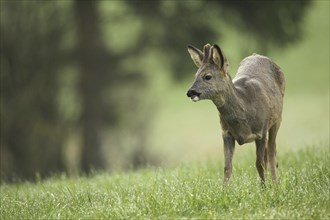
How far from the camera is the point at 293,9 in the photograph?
1775 cm

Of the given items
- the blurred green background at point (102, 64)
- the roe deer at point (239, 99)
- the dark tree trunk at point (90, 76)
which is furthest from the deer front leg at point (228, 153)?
the dark tree trunk at point (90, 76)

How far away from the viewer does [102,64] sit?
855 inches

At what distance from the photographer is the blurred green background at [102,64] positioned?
1908 cm

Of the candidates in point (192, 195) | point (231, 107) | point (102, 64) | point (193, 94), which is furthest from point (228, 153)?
point (102, 64)

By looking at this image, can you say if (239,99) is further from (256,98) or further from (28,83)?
(28,83)

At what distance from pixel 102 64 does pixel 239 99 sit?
13.2 meters

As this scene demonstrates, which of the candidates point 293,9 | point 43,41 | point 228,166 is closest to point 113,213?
point 228,166

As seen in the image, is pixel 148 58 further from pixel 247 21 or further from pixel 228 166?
pixel 228 166

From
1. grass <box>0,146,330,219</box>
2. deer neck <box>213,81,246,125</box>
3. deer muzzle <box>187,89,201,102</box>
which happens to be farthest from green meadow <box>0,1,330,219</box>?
deer muzzle <box>187,89,201,102</box>

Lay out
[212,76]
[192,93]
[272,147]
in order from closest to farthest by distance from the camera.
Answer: [192,93], [212,76], [272,147]

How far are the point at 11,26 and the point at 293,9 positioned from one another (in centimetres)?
806

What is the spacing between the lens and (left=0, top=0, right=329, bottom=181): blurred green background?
19.1 m

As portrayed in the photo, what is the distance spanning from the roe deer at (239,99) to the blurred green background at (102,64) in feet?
28.8

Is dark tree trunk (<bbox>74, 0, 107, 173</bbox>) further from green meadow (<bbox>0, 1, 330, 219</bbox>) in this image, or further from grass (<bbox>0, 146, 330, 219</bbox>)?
grass (<bbox>0, 146, 330, 219</bbox>)
